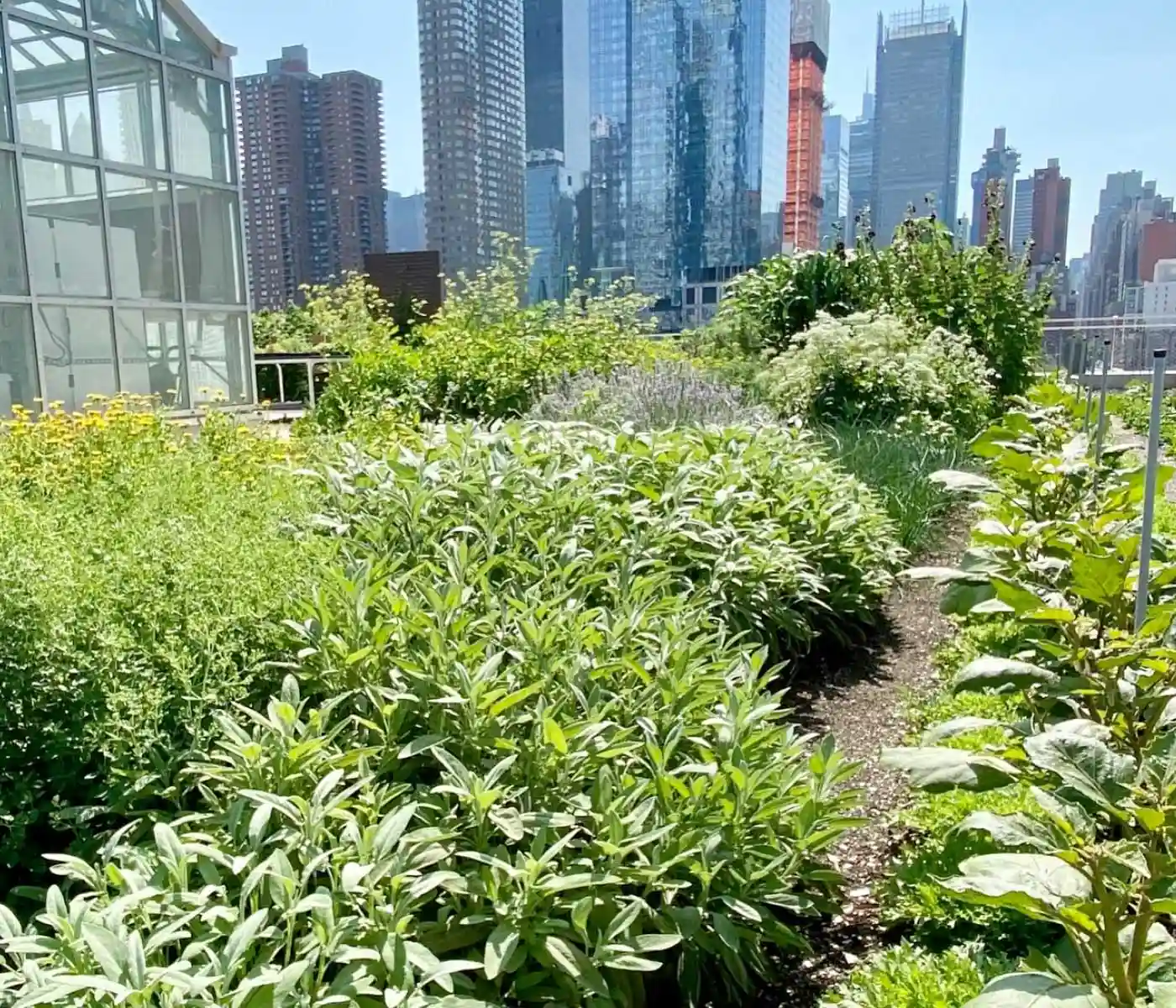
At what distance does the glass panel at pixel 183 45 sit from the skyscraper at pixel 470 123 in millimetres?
9830

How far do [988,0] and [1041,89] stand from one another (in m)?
1.26

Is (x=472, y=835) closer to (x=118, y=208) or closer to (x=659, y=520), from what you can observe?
(x=659, y=520)

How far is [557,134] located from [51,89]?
2124cm

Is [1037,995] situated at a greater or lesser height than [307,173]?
lesser

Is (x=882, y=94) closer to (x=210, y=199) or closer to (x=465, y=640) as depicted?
(x=210, y=199)

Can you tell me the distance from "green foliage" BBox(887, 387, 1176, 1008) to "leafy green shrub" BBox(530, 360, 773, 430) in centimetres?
273

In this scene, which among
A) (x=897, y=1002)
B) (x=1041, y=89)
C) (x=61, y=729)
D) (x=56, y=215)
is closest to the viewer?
(x=897, y=1002)

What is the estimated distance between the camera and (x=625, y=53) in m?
31.5

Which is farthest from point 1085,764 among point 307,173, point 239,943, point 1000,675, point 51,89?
point 307,173

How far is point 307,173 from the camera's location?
26031mm

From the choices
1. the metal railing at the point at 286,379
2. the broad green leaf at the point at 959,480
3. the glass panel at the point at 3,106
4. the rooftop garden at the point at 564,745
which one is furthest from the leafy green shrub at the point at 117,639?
the metal railing at the point at 286,379

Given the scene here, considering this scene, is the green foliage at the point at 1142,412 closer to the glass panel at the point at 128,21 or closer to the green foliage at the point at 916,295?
the green foliage at the point at 916,295

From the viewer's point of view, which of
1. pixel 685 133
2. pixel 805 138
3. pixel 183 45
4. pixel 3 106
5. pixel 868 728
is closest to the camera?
pixel 868 728

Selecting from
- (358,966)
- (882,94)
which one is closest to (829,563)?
(358,966)
